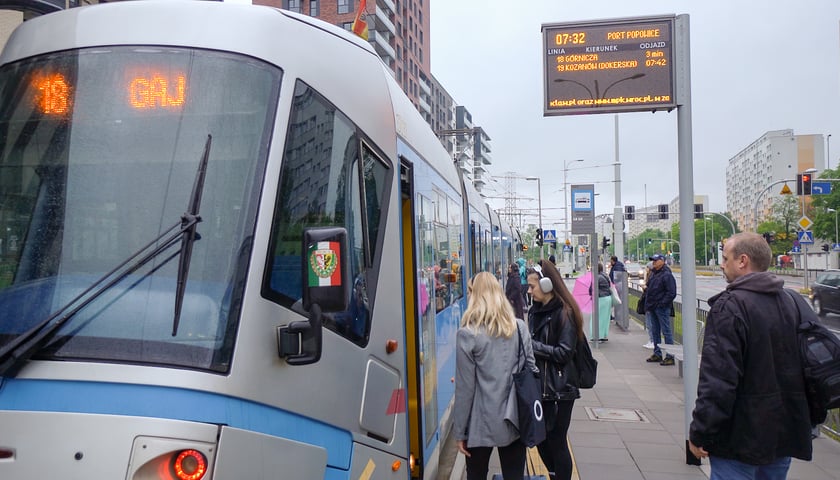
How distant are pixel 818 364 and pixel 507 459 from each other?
2002 millimetres

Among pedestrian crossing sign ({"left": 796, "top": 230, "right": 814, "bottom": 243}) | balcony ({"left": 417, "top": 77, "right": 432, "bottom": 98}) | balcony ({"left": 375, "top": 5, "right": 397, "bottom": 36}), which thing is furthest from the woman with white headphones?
balcony ({"left": 417, "top": 77, "right": 432, "bottom": 98})

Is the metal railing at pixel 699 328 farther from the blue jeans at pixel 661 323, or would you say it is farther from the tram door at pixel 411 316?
the tram door at pixel 411 316

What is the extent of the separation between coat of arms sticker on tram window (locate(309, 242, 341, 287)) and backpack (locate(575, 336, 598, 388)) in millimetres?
3044

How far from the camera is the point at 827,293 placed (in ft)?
68.7

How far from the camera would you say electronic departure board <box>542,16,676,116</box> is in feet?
21.7

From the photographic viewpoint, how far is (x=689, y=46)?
6594 mm

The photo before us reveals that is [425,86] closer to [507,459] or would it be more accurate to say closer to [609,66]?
[609,66]

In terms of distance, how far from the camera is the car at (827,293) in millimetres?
20594

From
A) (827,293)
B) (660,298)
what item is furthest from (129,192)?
(827,293)

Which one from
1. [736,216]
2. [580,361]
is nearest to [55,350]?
[580,361]

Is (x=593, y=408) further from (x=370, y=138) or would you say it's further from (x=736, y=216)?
(x=736, y=216)

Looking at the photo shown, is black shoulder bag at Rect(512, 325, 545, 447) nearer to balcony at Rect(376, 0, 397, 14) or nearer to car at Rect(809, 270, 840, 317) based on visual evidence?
car at Rect(809, 270, 840, 317)

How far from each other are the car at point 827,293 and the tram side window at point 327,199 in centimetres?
2077

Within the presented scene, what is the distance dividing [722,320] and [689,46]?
3.98m
